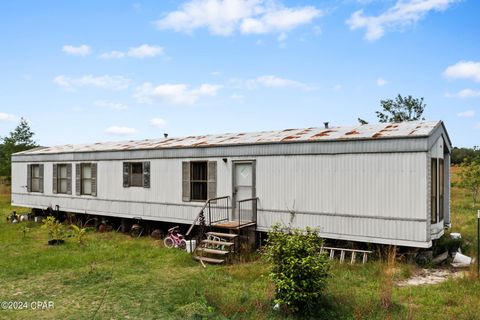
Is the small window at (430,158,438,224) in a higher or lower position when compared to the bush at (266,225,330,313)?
higher

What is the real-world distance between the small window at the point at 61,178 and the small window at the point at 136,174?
4.65 meters

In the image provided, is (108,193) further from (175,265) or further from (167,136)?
(175,265)

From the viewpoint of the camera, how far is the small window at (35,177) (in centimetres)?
1980

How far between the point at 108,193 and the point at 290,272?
446 inches

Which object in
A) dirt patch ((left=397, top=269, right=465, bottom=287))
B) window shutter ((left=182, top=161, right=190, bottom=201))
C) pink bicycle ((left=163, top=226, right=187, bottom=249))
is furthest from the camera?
window shutter ((left=182, top=161, right=190, bottom=201))

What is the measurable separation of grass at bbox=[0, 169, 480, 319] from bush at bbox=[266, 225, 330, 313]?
12.2 inches

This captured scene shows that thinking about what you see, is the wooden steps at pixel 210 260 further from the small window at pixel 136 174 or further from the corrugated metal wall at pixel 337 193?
the small window at pixel 136 174

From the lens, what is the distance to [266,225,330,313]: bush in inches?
261

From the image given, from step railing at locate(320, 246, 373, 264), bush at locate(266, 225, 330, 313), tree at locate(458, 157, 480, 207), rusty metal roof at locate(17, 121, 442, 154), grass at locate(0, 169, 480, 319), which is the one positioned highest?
rusty metal roof at locate(17, 121, 442, 154)

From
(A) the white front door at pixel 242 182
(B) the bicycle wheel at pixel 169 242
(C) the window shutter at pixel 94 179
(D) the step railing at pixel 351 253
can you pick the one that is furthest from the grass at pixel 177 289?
(C) the window shutter at pixel 94 179

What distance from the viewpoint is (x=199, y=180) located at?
44.5 ft

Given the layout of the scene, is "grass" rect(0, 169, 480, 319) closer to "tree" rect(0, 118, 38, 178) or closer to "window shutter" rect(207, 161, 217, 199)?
"window shutter" rect(207, 161, 217, 199)

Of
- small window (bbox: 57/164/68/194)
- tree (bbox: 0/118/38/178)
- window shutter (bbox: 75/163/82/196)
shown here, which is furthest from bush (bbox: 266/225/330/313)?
tree (bbox: 0/118/38/178)

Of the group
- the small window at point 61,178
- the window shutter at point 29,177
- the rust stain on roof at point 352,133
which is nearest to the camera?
the rust stain on roof at point 352,133
